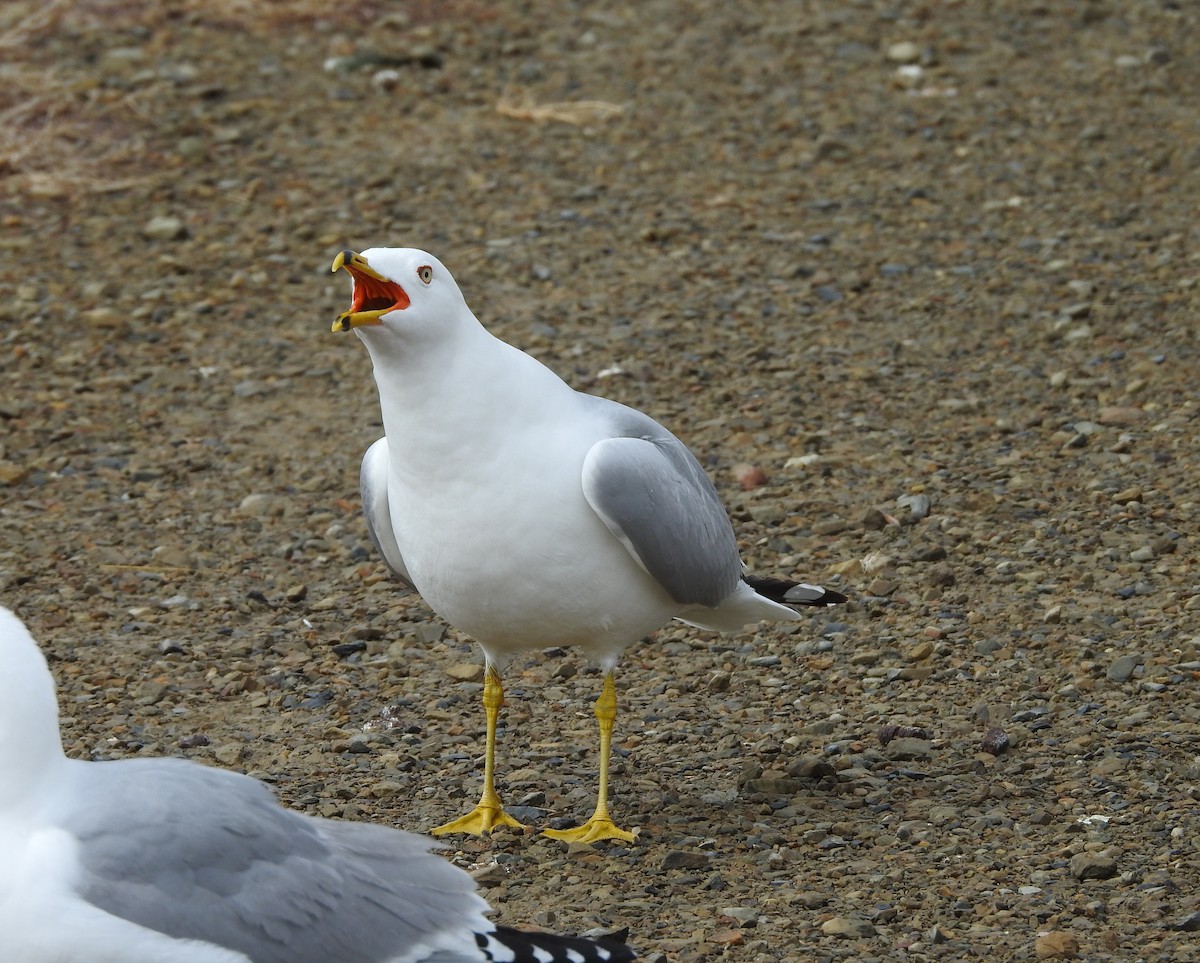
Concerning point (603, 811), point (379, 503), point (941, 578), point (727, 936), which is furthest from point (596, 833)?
point (941, 578)

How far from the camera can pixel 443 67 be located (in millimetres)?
10469

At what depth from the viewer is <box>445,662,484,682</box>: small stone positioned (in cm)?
547

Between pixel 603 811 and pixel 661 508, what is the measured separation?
806 millimetres

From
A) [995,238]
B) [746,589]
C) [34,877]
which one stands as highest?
[34,877]

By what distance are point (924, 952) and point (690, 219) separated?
5.55m

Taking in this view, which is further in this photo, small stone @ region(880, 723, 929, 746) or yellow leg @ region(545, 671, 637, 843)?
small stone @ region(880, 723, 929, 746)

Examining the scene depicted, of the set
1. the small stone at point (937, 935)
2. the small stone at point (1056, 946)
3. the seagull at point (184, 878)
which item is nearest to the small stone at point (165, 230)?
the seagull at point (184, 878)

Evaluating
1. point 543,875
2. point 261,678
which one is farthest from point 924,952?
point 261,678

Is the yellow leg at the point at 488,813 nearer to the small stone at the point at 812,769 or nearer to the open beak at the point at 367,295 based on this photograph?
the small stone at the point at 812,769

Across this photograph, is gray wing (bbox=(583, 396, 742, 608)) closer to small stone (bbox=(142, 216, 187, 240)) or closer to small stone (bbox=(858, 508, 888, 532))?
small stone (bbox=(858, 508, 888, 532))

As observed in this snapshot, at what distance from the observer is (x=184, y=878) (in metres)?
3.21

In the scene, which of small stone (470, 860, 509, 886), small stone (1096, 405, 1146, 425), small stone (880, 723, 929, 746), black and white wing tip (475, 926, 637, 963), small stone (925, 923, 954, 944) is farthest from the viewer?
small stone (1096, 405, 1146, 425)

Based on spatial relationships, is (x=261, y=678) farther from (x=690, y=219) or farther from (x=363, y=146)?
(x=363, y=146)

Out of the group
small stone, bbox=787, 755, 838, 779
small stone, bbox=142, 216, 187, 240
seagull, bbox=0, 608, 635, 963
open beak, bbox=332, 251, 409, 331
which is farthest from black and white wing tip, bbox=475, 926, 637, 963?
small stone, bbox=142, 216, 187, 240
